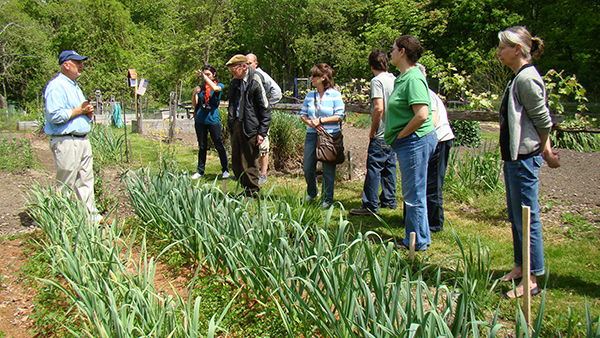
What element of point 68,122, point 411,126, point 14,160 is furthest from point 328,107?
point 14,160

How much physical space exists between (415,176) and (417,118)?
0.43m

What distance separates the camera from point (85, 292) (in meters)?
2.14

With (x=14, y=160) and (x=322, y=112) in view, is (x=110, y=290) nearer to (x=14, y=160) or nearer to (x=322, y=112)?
(x=322, y=112)

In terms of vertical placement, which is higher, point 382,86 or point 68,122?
point 382,86

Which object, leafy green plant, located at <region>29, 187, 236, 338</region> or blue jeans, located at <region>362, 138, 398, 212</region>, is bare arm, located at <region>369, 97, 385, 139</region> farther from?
leafy green plant, located at <region>29, 187, 236, 338</region>

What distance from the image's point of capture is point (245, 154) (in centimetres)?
461

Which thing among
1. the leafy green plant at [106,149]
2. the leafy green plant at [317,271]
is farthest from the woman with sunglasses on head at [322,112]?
the leafy green plant at [106,149]

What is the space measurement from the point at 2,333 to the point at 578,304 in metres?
3.29

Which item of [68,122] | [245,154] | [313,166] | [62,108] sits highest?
[62,108]

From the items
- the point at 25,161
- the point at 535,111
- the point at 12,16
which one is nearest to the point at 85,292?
the point at 535,111

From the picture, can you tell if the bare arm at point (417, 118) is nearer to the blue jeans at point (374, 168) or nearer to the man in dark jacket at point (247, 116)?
the blue jeans at point (374, 168)

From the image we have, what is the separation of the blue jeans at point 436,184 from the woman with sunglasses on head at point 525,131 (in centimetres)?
106

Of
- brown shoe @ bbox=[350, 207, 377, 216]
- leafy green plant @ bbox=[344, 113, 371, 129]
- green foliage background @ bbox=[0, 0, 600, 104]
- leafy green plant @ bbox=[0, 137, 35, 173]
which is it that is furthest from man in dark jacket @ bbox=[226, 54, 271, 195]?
green foliage background @ bbox=[0, 0, 600, 104]

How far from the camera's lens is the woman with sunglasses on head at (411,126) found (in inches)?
117
